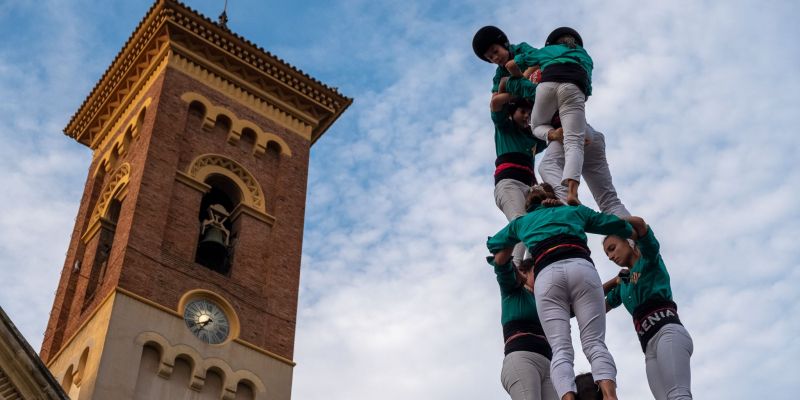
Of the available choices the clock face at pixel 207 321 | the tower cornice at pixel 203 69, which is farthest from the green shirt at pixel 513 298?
the tower cornice at pixel 203 69

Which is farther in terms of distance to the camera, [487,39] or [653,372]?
[487,39]

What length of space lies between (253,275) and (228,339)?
244 cm

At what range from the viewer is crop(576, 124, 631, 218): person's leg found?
28.6ft

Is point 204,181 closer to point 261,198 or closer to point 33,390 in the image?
point 261,198

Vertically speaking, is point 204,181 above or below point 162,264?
above

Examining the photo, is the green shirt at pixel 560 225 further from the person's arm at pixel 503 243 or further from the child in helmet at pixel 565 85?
the child in helmet at pixel 565 85

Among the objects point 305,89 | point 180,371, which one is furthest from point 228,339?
point 305,89

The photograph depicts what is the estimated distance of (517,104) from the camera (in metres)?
9.31

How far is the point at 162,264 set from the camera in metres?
24.9

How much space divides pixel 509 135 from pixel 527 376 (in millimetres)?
2528

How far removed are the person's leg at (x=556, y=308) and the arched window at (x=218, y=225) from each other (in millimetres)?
20099

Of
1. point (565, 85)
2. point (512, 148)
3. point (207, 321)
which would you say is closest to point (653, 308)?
point (565, 85)

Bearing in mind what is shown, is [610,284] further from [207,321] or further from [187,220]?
[187,220]

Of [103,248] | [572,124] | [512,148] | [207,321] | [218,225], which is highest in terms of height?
[218,225]
